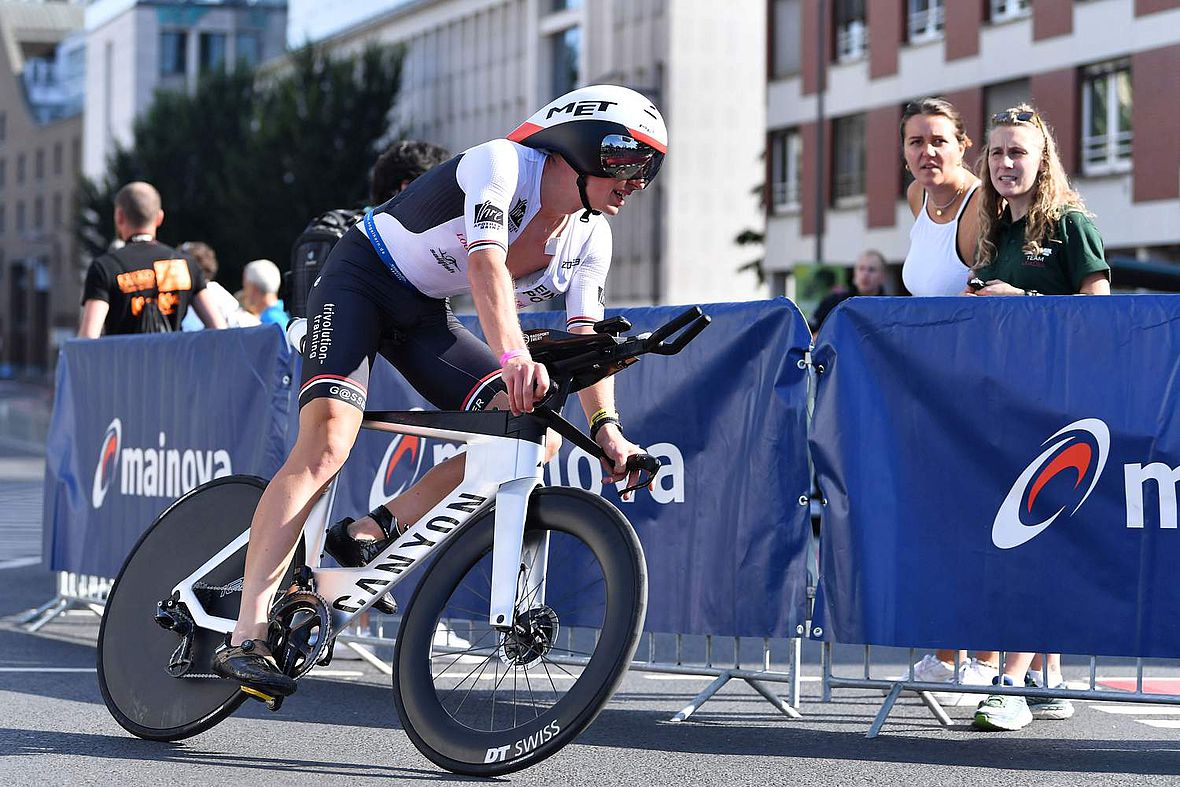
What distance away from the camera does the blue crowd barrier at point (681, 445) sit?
618 centimetres

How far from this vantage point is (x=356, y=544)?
17.0 ft

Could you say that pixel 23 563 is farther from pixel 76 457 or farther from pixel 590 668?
pixel 590 668

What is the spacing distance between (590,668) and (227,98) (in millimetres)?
59349

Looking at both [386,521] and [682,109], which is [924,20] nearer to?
[682,109]

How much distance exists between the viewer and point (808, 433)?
611 cm

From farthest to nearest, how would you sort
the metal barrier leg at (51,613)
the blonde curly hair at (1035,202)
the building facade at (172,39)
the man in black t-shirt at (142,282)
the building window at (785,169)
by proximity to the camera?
the building facade at (172,39) → the building window at (785,169) → the man in black t-shirt at (142,282) → the metal barrier leg at (51,613) → the blonde curly hair at (1035,202)

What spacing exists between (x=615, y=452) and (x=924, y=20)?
3368cm

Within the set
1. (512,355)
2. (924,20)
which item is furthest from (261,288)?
(924,20)

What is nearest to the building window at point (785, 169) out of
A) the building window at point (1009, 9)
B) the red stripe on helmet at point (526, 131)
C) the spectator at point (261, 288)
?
the building window at point (1009, 9)

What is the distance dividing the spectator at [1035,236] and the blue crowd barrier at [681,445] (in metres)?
0.82

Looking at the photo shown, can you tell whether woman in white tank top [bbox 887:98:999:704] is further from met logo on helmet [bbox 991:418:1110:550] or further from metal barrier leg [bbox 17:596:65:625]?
metal barrier leg [bbox 17:596:65:625]

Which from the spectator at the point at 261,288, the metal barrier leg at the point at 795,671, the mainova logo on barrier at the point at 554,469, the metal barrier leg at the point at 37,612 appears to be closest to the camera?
the metal barrier leg at the point at 795,671

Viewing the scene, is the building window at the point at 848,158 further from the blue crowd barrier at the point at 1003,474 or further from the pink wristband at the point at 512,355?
the pink wristband at the point at 512,355

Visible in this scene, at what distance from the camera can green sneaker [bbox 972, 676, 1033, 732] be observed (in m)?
6.03
